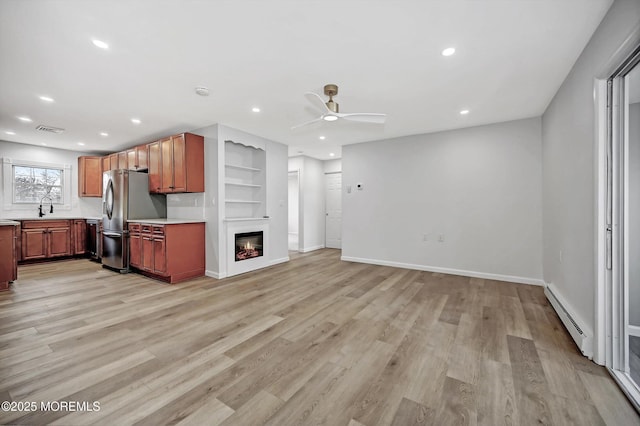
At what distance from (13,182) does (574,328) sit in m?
9.46

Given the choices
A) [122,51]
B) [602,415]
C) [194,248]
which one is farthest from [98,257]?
[602,415]

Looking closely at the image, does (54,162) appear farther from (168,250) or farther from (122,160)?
(168,250)

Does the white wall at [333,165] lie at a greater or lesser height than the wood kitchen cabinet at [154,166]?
greater

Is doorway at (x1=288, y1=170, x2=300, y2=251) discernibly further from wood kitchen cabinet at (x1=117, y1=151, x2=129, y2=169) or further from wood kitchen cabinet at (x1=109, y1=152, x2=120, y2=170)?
wood kitchen cabinet at (x1=109, y1=152, x2=120, y2=170)

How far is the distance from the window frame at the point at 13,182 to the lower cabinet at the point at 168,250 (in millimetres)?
3232

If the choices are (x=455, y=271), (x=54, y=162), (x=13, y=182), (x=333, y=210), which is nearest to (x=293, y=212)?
(x=333, y=210)

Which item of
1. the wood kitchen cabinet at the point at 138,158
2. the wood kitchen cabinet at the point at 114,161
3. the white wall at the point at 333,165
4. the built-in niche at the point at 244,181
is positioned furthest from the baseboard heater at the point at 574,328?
the wood kitchen cabinet at the point at 114,161

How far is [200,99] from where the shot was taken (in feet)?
11.1

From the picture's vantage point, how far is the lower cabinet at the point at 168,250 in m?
4.06

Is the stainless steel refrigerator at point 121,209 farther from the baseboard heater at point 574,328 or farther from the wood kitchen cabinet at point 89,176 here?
the baseboard heater at point 574,328

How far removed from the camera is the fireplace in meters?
4.65

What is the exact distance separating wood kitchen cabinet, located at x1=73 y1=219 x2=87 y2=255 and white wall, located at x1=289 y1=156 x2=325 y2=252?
5.02 m

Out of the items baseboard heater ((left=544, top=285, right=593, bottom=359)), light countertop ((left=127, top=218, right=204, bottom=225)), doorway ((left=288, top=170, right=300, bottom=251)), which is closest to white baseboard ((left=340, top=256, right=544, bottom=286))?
baseboard heater ((left=544, top=285, right=593, bottom=359))

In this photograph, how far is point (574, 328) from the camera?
2299 millimetres
